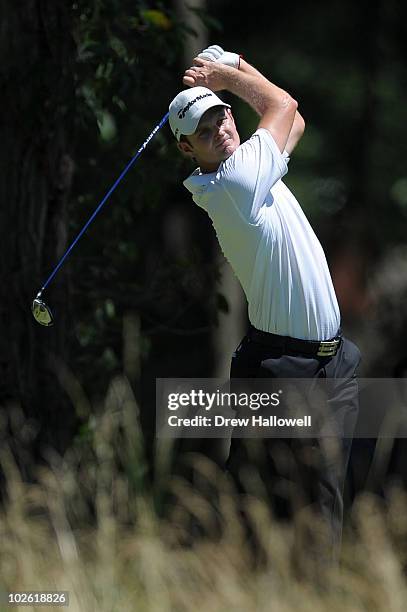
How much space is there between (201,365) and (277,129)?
31.2 ft

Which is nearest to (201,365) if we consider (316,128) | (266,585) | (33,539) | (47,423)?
(316,128)

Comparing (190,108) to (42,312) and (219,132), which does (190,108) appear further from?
(42,312)

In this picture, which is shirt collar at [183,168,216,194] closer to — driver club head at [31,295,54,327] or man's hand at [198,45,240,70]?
man's hand at [198,45,240,70]

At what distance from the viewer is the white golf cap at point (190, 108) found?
4398mm

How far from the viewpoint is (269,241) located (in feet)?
14.5

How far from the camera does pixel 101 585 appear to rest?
4.28 metres

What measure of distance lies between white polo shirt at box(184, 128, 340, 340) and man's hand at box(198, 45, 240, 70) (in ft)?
1.38

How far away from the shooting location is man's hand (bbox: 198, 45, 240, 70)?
4715 mm

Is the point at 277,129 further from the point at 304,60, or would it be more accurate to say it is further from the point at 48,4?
the point at 304,60

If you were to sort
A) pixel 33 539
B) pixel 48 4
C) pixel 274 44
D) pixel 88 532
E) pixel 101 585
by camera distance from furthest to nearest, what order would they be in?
pixel 274 44
pixel 48 4
pixel 88 532
pixel 33 539
pixel 101 585

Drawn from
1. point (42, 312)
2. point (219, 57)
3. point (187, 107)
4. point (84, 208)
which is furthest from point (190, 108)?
point (84, 208)

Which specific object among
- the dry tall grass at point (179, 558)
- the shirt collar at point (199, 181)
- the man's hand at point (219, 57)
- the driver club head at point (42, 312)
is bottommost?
the dry tall grass at point (179, 558)

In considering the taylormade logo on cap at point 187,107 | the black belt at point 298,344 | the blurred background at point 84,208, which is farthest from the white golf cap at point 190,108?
the blurred background at point 84,208

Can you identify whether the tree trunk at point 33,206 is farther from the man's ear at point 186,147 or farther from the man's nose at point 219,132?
the man's nose at point 219,132
